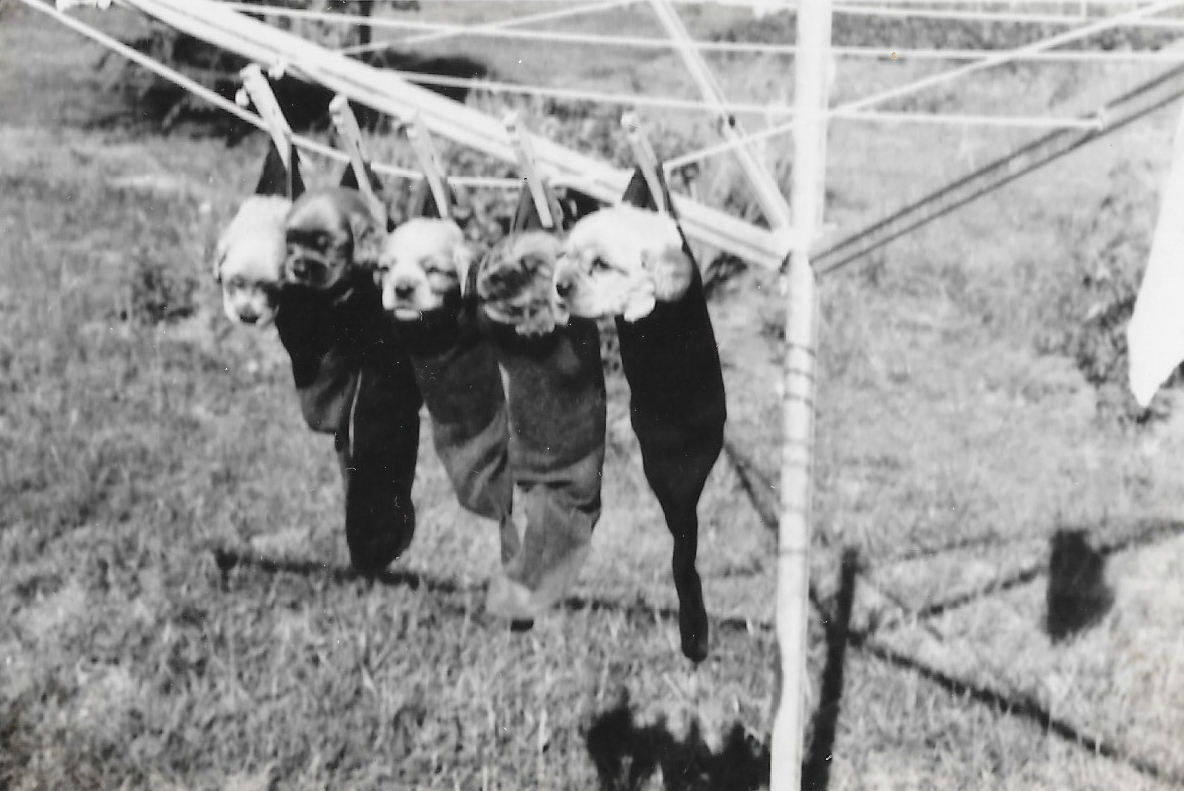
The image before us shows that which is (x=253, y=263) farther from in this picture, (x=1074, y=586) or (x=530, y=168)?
(x=1074, y=586)

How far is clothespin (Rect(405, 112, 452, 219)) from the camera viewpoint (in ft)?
4.95

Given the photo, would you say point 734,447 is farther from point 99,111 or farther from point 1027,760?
point 99,111

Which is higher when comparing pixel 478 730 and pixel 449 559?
pixel 449 559

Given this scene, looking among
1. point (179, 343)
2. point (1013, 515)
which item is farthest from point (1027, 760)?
point (179, 343)

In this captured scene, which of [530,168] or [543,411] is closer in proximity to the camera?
[530,168]

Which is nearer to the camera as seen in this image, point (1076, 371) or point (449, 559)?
point (449, 559)

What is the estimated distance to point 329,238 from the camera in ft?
4.99

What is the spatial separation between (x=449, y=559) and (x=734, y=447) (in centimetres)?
126

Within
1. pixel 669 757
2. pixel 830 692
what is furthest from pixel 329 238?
pixel 830 692

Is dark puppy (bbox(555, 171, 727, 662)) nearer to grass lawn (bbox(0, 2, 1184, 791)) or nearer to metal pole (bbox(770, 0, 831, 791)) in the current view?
metal pole (bbox(770, 0, 831, 791))

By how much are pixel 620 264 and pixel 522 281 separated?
0.47 feet

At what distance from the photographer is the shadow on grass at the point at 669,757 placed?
3041mm

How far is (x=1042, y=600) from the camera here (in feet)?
12.4

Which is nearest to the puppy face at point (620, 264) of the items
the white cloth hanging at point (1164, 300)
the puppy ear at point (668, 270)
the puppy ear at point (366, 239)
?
the puppy ear at point (668, 270)
